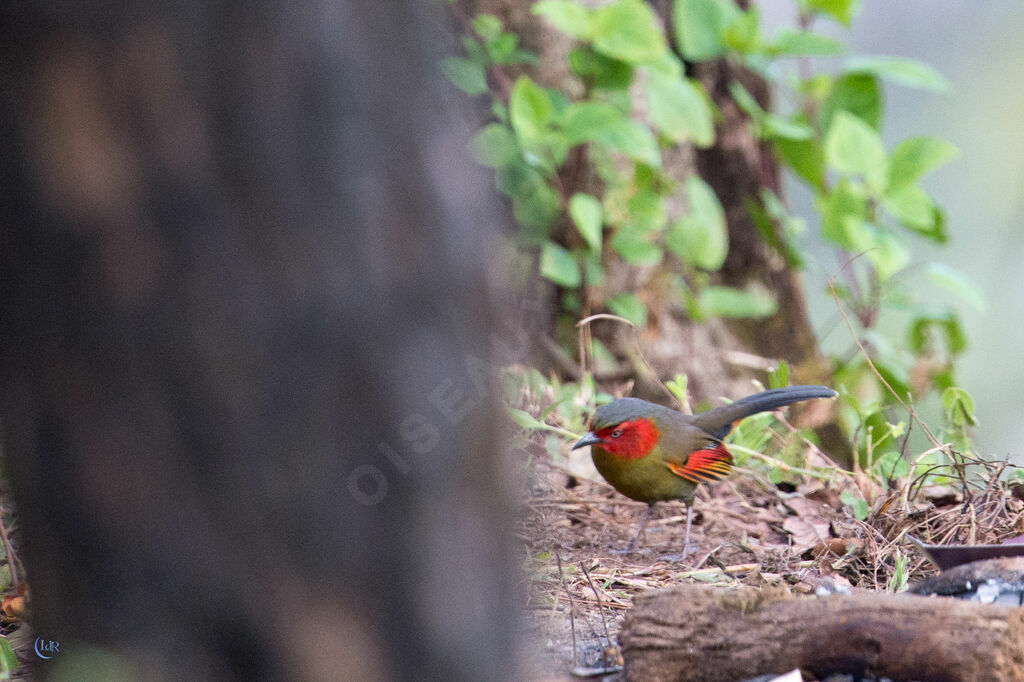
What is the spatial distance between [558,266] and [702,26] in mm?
1488

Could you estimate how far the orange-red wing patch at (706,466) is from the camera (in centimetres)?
298

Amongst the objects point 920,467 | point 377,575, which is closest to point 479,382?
point 377,575

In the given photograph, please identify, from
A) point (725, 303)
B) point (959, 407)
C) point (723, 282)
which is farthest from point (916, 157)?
Result: point (959, 407)

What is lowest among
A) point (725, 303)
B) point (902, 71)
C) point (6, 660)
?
point (725, 303)

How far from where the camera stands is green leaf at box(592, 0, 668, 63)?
14.7 feet

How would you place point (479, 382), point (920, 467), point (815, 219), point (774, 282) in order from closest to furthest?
point (479, 382) → point (920, 467) → point (774, 282) → point (815, 219)

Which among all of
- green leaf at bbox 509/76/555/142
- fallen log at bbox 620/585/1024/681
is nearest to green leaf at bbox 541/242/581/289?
green leaf at bbox 509/76/555/142

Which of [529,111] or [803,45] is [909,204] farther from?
[529,111]

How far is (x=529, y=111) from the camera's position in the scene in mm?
4352

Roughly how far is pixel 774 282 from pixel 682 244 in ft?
3.23

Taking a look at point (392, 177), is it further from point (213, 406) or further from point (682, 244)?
point (682, 244)

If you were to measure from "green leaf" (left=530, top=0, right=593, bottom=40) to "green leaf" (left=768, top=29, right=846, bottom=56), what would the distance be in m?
1.16

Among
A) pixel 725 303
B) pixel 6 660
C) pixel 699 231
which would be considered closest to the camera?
pixel 6 660

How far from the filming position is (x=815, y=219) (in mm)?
6230
